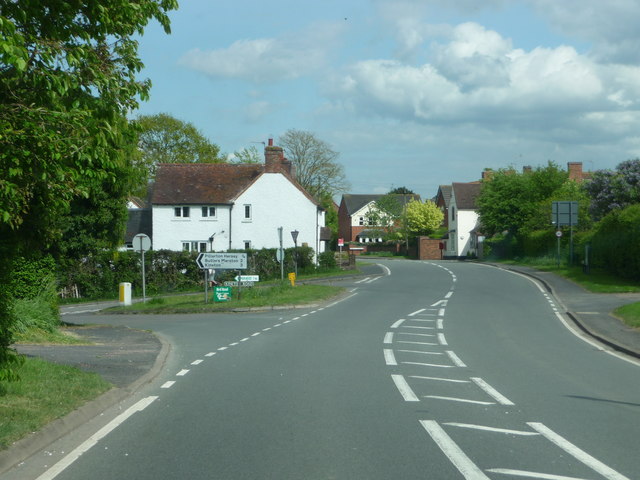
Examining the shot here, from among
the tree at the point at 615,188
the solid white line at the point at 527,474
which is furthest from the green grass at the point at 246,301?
the tree at the point at 615,188

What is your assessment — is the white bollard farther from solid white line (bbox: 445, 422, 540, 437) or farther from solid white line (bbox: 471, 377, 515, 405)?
solid white line (bbox: 445, 422, 540, 437)

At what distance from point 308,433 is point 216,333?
43.1 ft

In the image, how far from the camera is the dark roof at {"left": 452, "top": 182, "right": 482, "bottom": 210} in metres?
95.1

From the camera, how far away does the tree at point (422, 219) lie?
349 ft

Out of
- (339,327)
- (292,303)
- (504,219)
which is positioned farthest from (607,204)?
(339,327)

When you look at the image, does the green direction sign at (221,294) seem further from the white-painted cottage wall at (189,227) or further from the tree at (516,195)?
the tree at (516,195)

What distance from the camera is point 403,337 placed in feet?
61.7

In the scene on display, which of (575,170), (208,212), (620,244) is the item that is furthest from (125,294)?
(575,170)

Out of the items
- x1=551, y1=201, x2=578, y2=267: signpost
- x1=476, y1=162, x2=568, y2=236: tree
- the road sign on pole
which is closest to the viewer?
the road sign on pole

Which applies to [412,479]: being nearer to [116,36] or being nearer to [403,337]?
→ [116,36]

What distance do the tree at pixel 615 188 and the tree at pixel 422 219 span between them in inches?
2028

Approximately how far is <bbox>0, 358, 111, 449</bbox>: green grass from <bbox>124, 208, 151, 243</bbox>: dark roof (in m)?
52.1

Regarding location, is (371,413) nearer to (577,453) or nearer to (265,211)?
(577,453)

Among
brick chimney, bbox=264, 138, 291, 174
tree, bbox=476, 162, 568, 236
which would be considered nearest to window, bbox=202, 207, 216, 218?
brick chimney, bbox=264, 138, 291, 174
